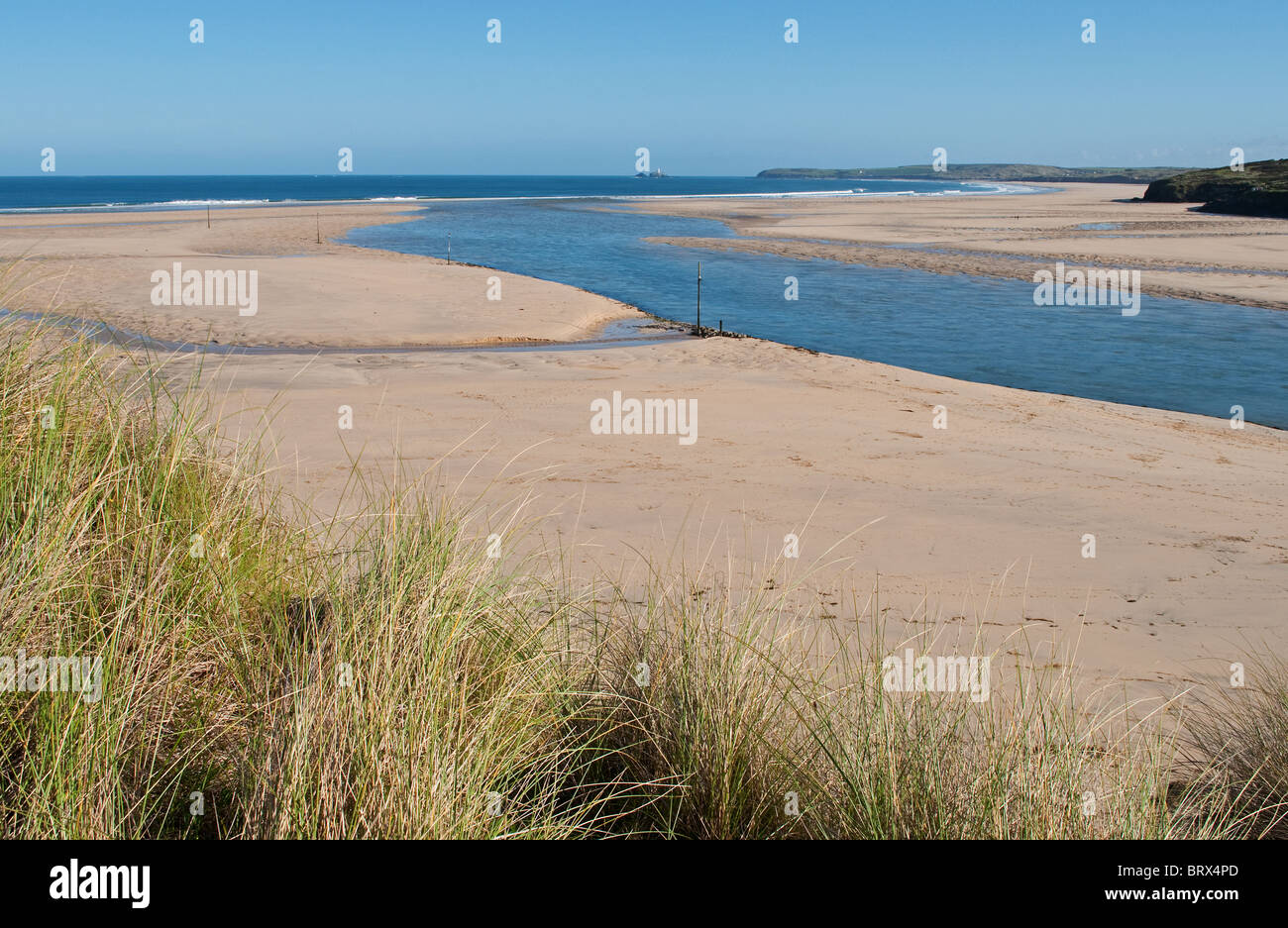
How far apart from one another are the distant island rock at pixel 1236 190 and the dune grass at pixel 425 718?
53693mm

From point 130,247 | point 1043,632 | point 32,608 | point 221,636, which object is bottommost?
point 1043,632

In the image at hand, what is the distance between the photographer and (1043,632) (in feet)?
17.6

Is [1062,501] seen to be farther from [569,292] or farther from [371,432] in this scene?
[569,292]

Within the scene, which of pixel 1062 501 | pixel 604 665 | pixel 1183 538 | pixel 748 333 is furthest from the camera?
pixel 748 333

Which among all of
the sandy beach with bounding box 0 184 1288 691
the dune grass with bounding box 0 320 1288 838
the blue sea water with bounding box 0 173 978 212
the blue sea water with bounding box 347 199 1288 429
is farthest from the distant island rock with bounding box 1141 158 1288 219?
the dune grass with bounding box 0 320 1288 838

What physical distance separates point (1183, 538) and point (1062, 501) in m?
1.02

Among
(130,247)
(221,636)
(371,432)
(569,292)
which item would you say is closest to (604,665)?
(221,636)

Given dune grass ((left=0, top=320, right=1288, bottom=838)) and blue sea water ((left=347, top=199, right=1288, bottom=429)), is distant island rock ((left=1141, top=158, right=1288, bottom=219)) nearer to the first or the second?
blue sea water ((left=347, top=199, right=1288, bottom=429))

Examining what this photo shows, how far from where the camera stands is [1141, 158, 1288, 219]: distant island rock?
4728cm

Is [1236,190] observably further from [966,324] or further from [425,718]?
[425,718]

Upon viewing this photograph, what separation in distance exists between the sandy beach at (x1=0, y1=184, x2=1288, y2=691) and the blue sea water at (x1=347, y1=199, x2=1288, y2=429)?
1.80 m

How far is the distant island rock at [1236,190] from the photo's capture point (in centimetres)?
4728

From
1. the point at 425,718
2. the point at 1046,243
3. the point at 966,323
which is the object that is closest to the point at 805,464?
the point at 425,718
